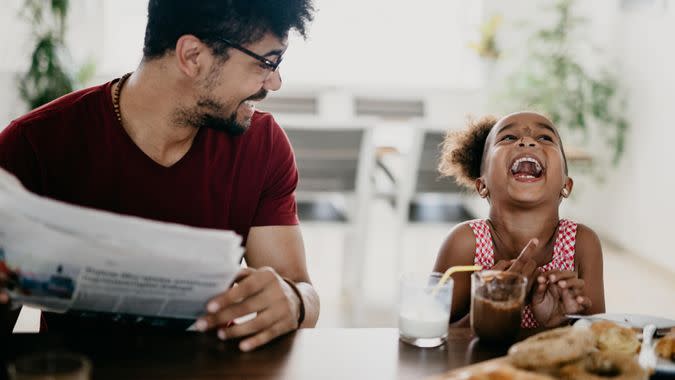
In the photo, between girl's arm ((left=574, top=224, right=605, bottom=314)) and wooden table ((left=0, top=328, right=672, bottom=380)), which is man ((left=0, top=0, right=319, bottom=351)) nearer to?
wooden table ((left=0, top=328, right=672, bottom=380))

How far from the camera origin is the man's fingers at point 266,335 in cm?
117

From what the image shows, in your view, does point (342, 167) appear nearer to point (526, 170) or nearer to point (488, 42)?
point (526, 170)

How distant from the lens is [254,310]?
1.25 m

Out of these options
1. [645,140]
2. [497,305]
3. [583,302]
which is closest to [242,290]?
[497,305]

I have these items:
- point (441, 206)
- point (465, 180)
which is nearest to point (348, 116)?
point (441, 206)

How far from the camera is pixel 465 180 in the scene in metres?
2.00

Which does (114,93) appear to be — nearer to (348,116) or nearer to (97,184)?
(97,184)

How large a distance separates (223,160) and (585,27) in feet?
14.2

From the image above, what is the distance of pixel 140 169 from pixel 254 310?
18.6 inches

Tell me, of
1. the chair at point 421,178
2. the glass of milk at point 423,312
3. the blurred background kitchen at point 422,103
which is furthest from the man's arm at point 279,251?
the chair at point 421,178

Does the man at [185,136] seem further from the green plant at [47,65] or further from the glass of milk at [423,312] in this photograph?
the green plant at [47,65]

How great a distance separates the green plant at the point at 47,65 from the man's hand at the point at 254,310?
12.8 feet

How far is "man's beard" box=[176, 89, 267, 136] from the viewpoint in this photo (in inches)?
63.3

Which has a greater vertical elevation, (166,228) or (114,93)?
(114,93)
